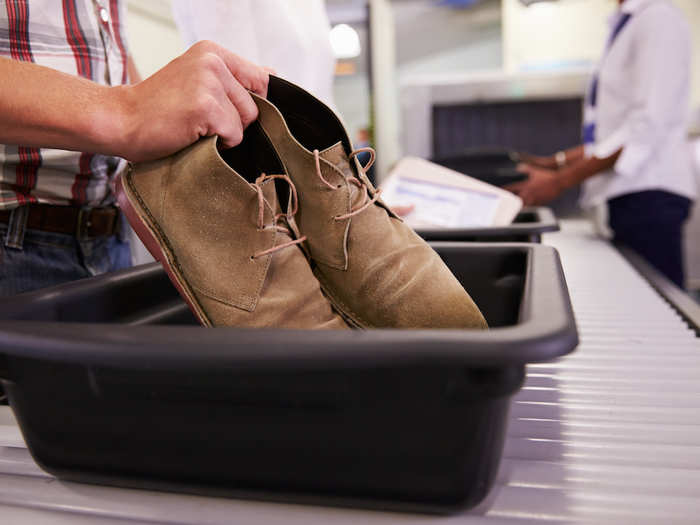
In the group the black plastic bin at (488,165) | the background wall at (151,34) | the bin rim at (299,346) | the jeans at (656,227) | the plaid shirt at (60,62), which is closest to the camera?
the bin rim at (299,346)

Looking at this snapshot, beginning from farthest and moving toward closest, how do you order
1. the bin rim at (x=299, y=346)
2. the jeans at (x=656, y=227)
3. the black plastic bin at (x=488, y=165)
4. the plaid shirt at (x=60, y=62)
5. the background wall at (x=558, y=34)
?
the background wall at (x=558, y=34), the jeans at (x=656, y=227), the black plastic bin at (x=488, y=165), the plaid shirt at (x=60, y=62), the bin rim at (x=299, y=346)

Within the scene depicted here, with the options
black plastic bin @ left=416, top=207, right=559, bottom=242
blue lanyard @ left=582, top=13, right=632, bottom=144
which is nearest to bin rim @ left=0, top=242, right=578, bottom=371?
black plastic bin @ left=416, top=207, right=559, bottom=242

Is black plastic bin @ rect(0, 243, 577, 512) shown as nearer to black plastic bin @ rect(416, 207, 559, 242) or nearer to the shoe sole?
the shoe sole

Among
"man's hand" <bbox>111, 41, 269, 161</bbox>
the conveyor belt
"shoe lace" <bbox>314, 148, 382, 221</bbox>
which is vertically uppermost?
"man's hand" <bbox>111, 41, 269, 161</bbox>

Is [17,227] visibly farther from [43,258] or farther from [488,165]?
[488,165]

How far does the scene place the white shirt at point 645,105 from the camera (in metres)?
1.37

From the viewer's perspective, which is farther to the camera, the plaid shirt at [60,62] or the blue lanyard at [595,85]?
the blue lanyard at [595,85]

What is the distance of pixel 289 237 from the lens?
0.44m

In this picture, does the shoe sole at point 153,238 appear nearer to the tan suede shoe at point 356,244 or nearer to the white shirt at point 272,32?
the tan suede shoe at point 356,244

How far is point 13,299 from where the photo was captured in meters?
0.37

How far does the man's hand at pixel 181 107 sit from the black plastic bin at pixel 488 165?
3.36 feet

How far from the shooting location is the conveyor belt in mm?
289

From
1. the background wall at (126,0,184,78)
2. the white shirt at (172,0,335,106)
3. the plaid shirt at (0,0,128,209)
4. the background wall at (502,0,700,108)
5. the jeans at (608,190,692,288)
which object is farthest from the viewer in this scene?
the background wall at (502,0,700,108)

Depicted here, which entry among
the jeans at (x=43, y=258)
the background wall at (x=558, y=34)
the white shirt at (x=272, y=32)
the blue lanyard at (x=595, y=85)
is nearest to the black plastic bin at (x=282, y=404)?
the jeans at (x=43, y=258)
